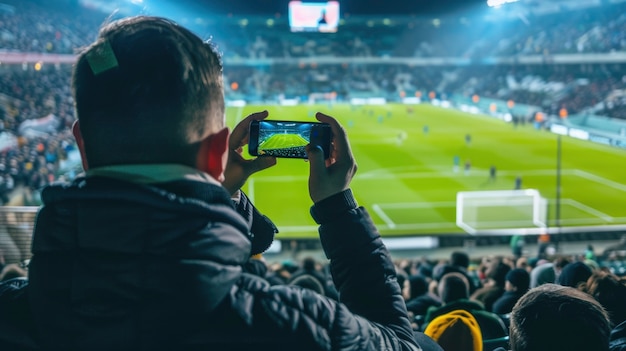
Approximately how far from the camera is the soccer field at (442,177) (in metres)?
22.3

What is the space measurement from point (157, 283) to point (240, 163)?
1.03m

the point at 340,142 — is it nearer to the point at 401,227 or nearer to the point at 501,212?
the point at 401,227

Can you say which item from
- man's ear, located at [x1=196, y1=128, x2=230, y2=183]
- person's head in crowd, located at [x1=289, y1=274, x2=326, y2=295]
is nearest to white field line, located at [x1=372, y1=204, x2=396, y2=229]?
person's head in crowd, located at [x1=289, y1=274, x2=326, y2=295]

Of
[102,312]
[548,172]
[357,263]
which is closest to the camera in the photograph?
[102,312]

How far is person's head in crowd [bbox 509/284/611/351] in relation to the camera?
86.8 inches

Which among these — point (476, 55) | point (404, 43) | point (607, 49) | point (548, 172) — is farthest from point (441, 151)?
point (404, 43)

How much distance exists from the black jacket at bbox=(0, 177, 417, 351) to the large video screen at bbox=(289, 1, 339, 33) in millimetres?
77917

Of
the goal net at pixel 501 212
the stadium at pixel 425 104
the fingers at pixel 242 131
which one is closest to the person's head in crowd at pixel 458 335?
the fingers at pixel 242 131

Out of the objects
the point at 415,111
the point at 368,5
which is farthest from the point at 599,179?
the point at 368,5

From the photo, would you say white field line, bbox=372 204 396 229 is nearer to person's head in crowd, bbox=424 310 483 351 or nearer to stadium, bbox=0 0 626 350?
stadium, bbox=0 0 626 350

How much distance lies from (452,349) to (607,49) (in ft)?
190

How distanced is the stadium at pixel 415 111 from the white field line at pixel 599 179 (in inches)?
5.5

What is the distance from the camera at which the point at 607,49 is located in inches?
2099

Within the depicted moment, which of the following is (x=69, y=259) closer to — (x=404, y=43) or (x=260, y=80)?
(x=260, y=80)
